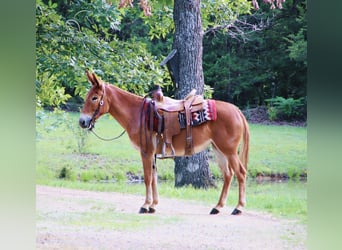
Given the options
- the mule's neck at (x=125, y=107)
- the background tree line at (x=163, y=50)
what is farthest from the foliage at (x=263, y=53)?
the mule's neck at (x=125, y=107)

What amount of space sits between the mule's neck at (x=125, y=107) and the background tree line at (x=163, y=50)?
0.07 m

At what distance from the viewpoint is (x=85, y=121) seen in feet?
14.9

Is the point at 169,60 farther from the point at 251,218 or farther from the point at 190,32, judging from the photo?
the point at 251,218

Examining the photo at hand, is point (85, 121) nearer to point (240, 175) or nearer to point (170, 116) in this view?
point (170, 116)

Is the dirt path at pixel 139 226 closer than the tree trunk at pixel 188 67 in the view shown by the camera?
Yes

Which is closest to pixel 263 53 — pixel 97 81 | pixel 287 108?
pixel 287 108

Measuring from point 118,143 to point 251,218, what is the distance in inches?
40.4

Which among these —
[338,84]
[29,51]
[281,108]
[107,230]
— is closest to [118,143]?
[107,230]

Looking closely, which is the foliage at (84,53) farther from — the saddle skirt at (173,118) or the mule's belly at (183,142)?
the mule's belly at (183,142)

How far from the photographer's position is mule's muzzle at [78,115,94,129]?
179 inches

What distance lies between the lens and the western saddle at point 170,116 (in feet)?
15.0

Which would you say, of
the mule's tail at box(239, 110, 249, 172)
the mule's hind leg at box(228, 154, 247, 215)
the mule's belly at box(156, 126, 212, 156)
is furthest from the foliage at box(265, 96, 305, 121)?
the mule's belly at box(156, 126, 212, 156)

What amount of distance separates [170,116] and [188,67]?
0.36 meters

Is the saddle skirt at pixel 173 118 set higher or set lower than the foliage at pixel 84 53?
lower
